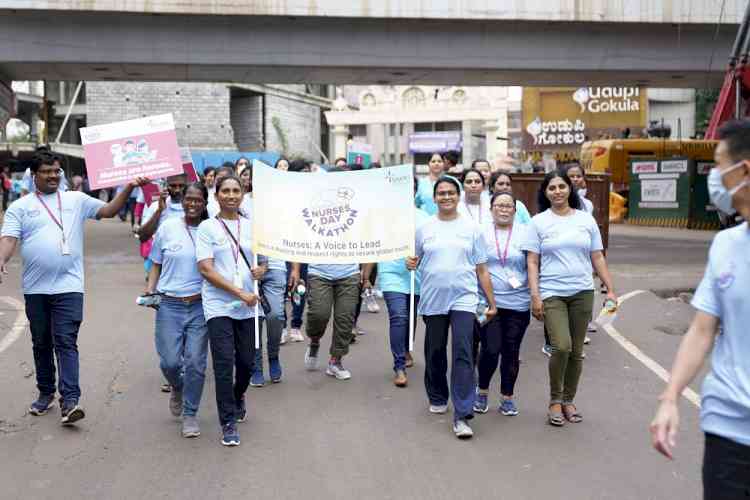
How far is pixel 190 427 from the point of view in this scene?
21.2ft

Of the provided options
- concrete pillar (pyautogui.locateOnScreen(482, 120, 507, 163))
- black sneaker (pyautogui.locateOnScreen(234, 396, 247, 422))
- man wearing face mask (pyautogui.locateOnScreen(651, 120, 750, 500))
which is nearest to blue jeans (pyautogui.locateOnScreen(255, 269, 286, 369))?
black sneaker (pyautogui.locateOnScreen(234, 396, 247, 422))

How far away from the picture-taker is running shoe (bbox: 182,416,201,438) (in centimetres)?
645

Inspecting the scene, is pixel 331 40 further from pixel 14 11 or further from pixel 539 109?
pixel 539 109

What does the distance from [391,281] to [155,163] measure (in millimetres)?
2241

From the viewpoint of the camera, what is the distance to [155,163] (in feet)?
23.4

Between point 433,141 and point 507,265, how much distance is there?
67.6 m

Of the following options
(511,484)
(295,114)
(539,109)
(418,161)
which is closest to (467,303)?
(511,484)

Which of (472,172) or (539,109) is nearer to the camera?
(472,172)

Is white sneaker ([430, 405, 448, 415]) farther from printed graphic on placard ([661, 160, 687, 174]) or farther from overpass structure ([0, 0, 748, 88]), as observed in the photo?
printed graphic on placard ([661, 160, 687, 174])

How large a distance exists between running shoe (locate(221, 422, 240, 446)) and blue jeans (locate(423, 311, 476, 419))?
4.80 ft

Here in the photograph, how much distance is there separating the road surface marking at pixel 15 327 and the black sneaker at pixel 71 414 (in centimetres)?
334

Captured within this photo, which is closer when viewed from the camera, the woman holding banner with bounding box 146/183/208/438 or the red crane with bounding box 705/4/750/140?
the woman holding banner with bounding box 146/183/208/438

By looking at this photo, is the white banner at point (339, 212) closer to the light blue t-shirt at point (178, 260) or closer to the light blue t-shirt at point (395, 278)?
the light blue t-shirt at point (395, 278)

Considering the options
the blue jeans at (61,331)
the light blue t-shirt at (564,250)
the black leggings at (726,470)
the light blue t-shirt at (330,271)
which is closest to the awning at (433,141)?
the light blue t-shirt at (330,271)
